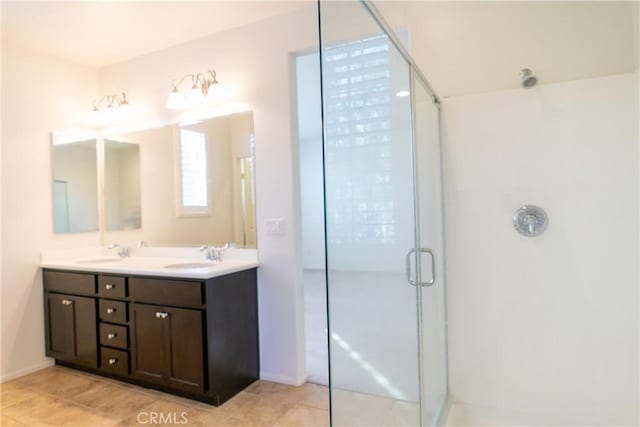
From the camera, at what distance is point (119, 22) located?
262 cm

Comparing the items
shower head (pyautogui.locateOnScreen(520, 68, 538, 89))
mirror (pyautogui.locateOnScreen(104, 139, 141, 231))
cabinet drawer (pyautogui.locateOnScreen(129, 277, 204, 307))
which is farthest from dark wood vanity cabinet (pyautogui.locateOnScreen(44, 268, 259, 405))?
shower head (pyautogui.locateOnScreen(520, 68, 538, 89))

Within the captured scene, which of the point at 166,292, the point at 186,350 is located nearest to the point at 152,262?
the point at 166,292

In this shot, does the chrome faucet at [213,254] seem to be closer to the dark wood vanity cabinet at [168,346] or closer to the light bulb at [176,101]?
the dark wood vanity cabinet at [168,346]

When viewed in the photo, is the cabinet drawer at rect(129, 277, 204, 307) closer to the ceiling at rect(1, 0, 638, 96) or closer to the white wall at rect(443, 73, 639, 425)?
the white wall at rect(443, 73, 639, 425)

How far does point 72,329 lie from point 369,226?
2.52 meters

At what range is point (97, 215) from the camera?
11.3 feet

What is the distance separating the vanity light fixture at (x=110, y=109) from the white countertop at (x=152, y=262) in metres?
1.20

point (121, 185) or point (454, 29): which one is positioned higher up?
point (454, 29)

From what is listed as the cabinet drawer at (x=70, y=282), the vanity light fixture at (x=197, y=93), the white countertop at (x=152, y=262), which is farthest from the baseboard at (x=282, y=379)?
the vanity light fixture at (x=197, y=93)

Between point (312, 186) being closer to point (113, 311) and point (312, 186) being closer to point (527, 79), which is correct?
point (113, 311)

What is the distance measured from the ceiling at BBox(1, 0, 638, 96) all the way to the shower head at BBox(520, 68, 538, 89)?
30 mm

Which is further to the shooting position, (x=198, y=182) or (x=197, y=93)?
(x=198, y=182)

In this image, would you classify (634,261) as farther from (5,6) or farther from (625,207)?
(5,6)

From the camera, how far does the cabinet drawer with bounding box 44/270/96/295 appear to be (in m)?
2.68
